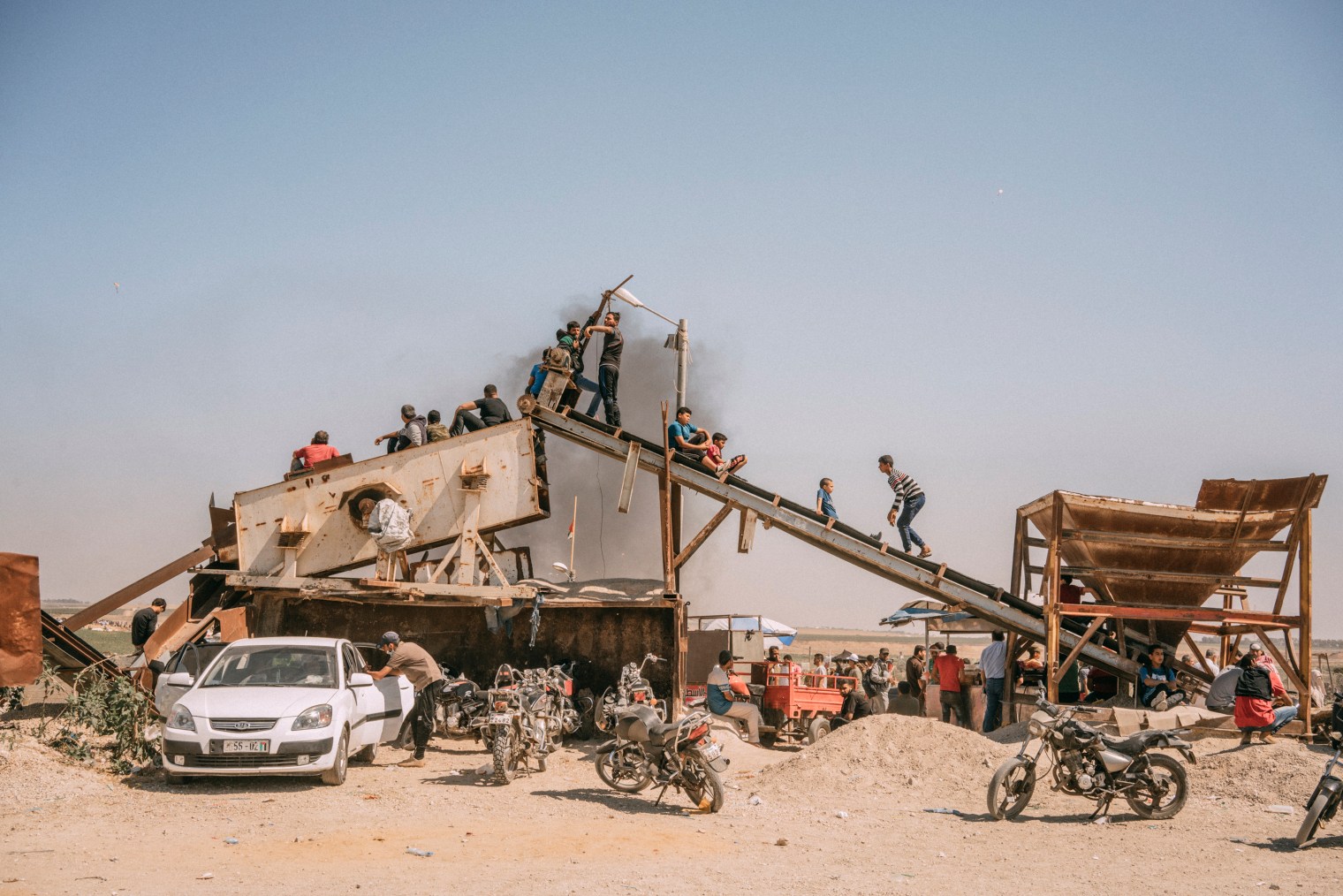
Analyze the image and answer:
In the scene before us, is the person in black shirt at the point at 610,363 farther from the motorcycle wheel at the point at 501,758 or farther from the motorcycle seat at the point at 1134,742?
the motorcycle seat at the point at 1134,742

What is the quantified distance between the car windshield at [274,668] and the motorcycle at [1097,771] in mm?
7148

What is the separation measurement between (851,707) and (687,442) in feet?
16.9

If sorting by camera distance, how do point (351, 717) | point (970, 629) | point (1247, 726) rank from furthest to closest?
point (970, 629) → point (1247, 726) → point (351, 717)

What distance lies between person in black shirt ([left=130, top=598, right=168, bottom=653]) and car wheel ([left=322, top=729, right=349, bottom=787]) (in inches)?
230

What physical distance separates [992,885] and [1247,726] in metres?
7.52

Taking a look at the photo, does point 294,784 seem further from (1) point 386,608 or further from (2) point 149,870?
(1) point 386,608

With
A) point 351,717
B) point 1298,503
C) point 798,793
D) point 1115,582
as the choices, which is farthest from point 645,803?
point 1298,503

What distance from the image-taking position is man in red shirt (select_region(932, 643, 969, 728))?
19.5 m

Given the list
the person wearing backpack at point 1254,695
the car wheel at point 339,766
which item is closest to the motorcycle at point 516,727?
the car wheel at point 339,766

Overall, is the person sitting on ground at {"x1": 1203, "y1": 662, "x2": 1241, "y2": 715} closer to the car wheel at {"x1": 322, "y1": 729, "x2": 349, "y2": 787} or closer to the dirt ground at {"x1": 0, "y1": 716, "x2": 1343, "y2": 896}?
the dirt ground at {"x1": 0, "y1": 716, "x2": 1343, "y2": 896}

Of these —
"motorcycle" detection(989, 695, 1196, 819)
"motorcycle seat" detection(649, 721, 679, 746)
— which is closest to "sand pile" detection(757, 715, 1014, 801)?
"motorcycle" detection(989, 695, 1196, 819)

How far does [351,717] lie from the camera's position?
12414 mm

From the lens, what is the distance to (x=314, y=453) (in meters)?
18.6

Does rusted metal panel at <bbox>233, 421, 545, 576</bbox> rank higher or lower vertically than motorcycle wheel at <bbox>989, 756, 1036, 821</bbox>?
higher
